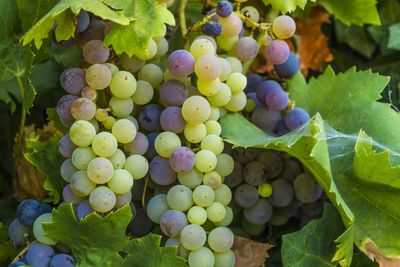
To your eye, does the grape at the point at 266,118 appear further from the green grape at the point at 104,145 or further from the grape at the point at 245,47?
the green grape at the point at 104,145

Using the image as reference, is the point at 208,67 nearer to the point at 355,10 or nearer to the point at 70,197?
the point at 70,197

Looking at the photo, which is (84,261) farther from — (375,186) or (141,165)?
(375,186)

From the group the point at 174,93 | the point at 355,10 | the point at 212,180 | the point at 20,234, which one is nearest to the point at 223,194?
the point at 212,180

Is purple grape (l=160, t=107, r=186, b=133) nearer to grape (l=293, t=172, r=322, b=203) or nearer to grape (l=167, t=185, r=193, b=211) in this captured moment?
grape (l=167, t=185, r=193, b=211)

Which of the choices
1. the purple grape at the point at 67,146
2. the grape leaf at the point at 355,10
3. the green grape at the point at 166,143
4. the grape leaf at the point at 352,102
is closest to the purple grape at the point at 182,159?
the green grape at the point at 166,143

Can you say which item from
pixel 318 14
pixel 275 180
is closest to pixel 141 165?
pixel 275 180
